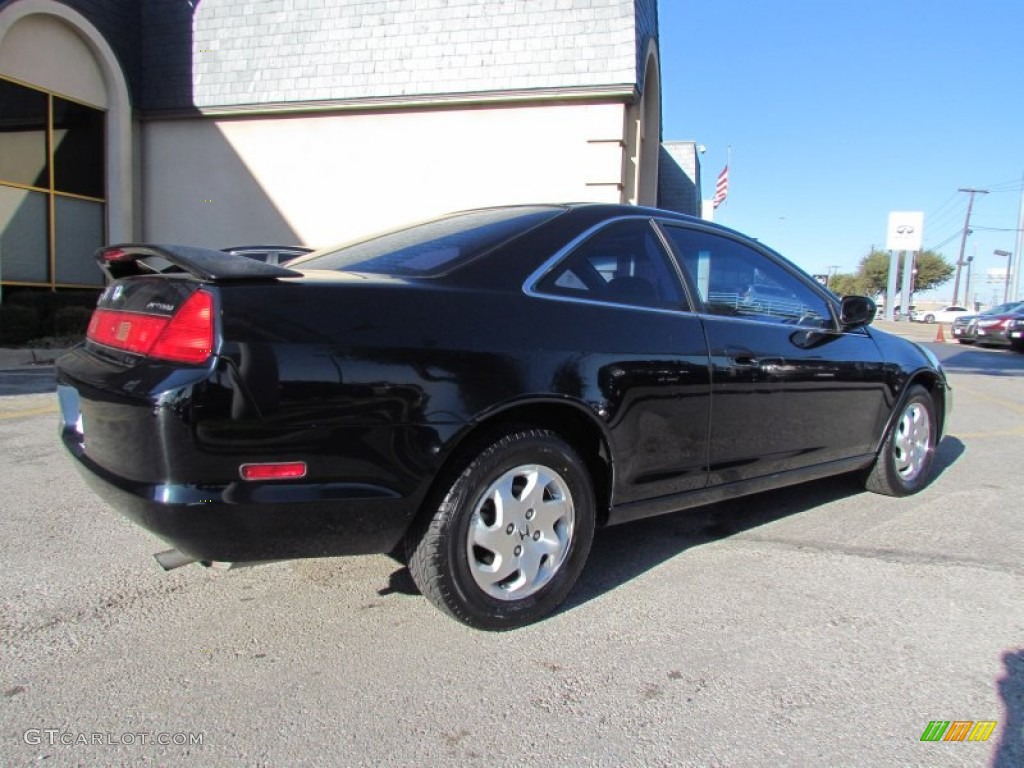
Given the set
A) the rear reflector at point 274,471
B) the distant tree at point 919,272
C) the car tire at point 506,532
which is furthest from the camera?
the distant tree at point 919,272

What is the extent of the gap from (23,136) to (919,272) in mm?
83106

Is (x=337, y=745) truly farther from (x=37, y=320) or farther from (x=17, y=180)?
(x=17, y=180)

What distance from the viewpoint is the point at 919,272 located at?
252ft

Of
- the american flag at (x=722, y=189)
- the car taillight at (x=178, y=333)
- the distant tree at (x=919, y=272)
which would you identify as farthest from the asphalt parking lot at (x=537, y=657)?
the distant tree at (x=919, y=272)

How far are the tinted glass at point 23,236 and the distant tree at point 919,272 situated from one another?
3028 inches

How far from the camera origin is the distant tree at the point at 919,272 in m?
77.2

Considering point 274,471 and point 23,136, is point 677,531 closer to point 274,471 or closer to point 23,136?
point 274,471

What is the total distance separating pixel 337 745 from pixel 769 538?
2584mm

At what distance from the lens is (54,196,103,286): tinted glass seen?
12398 millimetres

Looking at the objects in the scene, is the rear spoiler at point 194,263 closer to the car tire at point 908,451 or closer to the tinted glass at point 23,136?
the car tire at point 908,451

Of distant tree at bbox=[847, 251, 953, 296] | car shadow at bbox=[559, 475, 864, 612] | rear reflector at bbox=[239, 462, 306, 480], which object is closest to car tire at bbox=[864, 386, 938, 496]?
car shadow at bbox=[559, 475, 864, 612]

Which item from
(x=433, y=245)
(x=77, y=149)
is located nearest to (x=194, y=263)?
(x=433, y=245)

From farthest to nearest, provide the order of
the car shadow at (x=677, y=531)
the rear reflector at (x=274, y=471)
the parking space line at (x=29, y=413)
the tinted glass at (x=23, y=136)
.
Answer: the tinted glass at (x=23, y=136)
the parking space line at (x=29, y=413)
the car shadow at (x=677, y=531)
the rear reflector at (x=274, y=471)

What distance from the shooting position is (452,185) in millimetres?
12844
